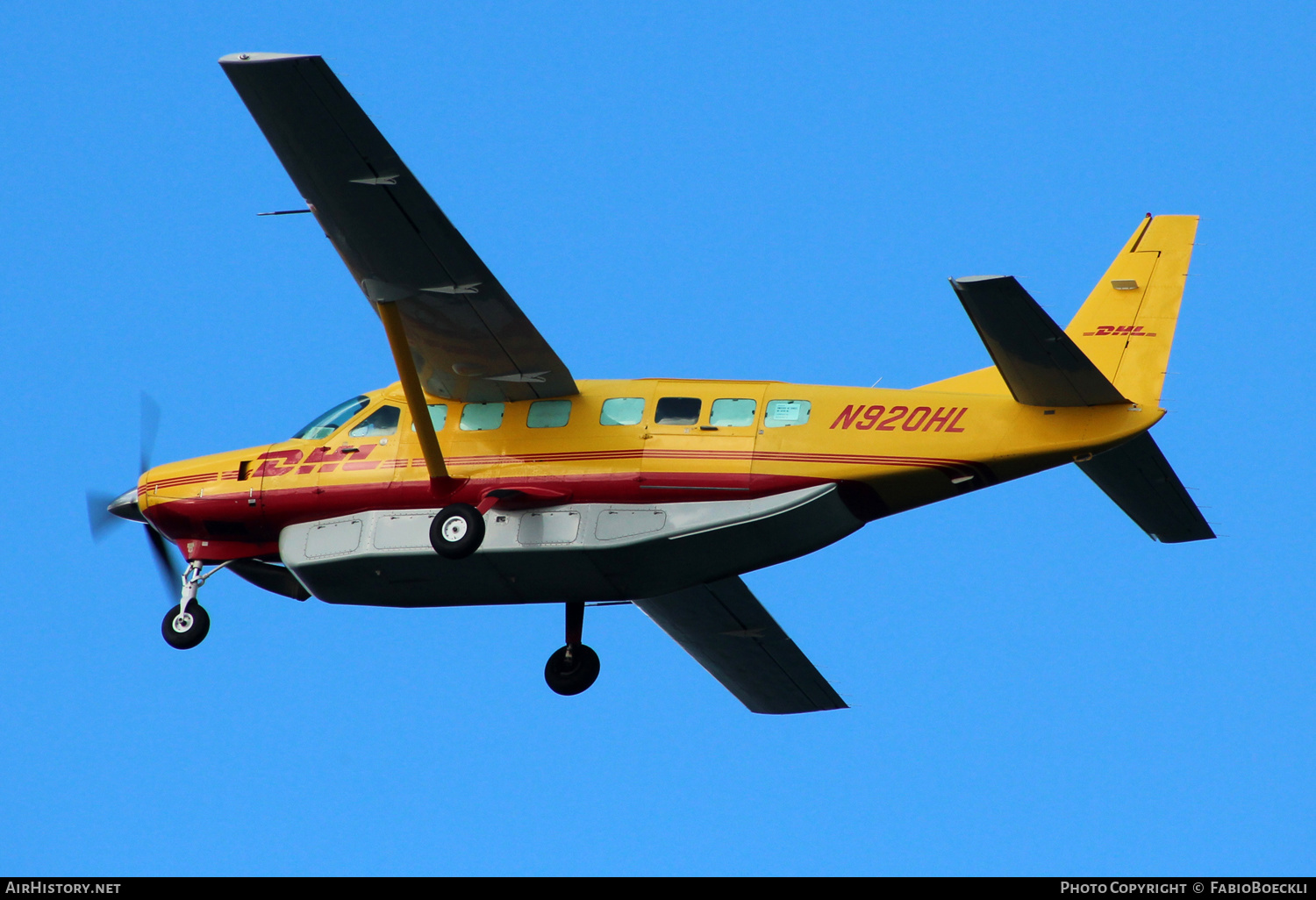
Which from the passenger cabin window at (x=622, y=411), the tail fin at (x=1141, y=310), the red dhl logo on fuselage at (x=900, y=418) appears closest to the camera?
the tail fin at (x=1141, y=310)

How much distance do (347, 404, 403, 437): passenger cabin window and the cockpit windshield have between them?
31 cm

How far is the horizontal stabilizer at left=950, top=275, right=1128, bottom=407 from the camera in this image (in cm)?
2047

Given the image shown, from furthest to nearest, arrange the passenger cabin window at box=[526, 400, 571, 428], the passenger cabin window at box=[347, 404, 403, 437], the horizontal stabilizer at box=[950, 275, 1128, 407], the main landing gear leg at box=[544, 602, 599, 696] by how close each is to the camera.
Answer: the main landing gear leg at box=[544, 602, 599, 696]
the passenger cabin window at box=[347, 404, 403, 437]
the passenger cabin window at box=[526, 400, 571, 428]
the horizontal stabilizer at box=[950, 275, 1128, 407]

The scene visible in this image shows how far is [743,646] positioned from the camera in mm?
28562

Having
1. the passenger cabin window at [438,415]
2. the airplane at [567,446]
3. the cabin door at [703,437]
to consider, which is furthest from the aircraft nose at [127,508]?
the cabin door at [703,437]

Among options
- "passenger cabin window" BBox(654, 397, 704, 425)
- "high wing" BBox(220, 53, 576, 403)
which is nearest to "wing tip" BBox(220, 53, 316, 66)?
"high wing" BBox(220, 53, 576, 403)

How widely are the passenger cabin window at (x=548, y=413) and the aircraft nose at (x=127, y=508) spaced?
272 inches

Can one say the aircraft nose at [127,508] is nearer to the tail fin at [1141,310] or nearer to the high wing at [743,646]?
the high wing at [743,646]

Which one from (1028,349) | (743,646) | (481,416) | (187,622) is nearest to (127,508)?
(187,622)

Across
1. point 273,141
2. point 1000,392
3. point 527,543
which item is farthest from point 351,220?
point 1000,392

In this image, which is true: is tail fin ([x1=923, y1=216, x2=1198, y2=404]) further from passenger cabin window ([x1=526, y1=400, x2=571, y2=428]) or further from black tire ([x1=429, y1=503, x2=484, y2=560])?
black tire ([x1=429, y1=503, x2=484, y2=560])

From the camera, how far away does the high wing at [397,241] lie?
21.2m

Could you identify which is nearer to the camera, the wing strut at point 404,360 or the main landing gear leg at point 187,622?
the wing strut at point 404,360

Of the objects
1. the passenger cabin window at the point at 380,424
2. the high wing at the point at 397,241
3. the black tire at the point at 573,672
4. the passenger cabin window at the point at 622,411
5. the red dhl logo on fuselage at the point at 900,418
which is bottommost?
the black tire at the point at 573,672
